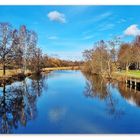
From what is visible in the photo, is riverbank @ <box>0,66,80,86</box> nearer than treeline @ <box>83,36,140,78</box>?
No

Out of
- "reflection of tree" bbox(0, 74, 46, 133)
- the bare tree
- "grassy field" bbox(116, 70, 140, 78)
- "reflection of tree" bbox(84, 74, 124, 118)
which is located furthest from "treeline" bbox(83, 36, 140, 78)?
the bare tree

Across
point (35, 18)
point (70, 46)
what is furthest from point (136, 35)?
point (35, 18)

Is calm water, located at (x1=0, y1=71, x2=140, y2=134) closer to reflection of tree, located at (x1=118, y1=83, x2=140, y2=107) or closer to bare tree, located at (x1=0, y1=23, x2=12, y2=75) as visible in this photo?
reflection of tree, located at (x1=118, y1=83, x2=140, y2=107)

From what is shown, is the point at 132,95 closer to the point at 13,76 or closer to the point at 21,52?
the point at 21,52

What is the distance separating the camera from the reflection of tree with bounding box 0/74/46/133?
297 inches

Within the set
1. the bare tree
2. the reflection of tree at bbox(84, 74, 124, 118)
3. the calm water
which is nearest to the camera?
the calm water

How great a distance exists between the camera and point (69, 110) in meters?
8.75

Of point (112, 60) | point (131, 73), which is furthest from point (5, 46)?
point (131, 73)

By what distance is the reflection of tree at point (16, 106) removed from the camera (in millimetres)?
7548

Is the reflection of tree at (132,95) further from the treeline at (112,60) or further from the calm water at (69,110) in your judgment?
the treeline at (112,60)

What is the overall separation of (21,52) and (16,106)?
4.87 metres

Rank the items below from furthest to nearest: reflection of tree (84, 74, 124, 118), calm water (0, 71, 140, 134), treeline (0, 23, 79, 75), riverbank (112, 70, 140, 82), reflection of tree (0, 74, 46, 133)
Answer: riverbank (112, 70, 140, 82) → treeline (0, 23, 79, 75) → reflection of tree (84, 74, 124, 118) → reflection of tree (0, 74, 46, 133) → calm water (0, 71, 140, 134)

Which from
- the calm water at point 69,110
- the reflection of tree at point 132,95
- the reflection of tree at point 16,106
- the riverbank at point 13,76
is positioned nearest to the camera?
the calm water at point 69,110

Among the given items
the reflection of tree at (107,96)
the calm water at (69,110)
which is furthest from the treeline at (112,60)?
the calm water at (69,110)
